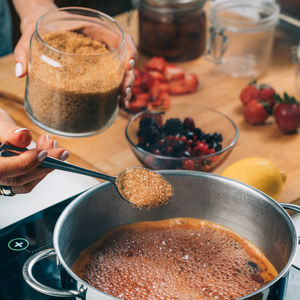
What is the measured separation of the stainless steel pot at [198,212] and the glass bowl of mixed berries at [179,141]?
0.53 feet

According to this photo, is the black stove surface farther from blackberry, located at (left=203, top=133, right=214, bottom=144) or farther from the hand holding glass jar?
blackberry, located at (left=203, top=133, right=214, bottom=144)

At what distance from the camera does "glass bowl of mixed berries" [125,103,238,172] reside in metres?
1.15

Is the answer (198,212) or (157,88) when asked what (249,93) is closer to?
(157,88)

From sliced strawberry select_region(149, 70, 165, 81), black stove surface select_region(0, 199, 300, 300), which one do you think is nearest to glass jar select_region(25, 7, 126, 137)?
black stove surface select_region(0, 199, 300, 300)

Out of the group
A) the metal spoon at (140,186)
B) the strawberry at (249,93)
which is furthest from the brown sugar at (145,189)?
the strawberry at (249,93)

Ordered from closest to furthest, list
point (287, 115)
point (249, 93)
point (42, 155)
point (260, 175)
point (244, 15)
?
point (42, 155) < point (260, 175) < point (287, 115) < point (249, 93) < point (244, 15)

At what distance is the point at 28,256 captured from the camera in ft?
3.08

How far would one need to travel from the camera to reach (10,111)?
1463mm

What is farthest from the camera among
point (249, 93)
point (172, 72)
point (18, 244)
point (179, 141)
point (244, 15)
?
point (244, 15)

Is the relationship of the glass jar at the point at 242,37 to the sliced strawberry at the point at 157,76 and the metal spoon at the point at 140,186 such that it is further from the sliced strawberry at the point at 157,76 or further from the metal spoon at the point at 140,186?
the metal spoon at the point at 140,186

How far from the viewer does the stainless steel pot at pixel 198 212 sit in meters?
0.87

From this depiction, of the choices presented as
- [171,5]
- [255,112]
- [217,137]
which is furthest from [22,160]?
[171,5]

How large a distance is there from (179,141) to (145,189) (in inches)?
10.9

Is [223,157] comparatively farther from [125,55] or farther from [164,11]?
[164,11]
